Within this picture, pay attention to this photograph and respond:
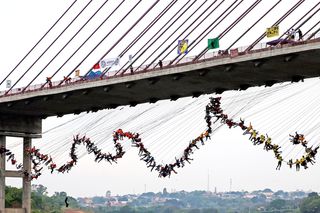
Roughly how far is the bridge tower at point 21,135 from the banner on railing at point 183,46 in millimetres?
24138

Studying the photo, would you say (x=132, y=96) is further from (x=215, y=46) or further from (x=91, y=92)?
(x=215, y=46)

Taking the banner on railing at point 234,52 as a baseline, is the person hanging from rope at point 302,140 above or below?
below

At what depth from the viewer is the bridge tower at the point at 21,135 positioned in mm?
79188

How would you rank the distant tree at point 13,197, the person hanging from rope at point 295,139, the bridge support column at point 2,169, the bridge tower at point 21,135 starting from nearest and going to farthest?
1. the person hanging from rope at point 295,139
2. the bridge tower at point 21,135
3. the bridge support column at point 2,169
4. the distant tree at point 13,197

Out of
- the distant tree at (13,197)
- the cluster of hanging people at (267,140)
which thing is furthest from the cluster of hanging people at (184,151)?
the distant tree at (13,197)

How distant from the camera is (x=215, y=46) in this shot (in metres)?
56.9

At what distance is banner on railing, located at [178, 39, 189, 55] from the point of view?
58688mm

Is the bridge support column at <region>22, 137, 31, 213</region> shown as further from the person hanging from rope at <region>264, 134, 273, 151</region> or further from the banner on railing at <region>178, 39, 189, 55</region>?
the person hanging from rope at <region>264, 134, 273, 151</region>

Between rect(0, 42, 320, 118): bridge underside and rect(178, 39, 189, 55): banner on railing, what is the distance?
0.89m

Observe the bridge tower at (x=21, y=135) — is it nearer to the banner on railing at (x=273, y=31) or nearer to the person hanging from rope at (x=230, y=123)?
the person hanging from rope at (x=230, y=123)

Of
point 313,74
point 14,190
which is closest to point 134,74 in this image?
point 313,74

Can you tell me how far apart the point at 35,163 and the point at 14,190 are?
263 ft

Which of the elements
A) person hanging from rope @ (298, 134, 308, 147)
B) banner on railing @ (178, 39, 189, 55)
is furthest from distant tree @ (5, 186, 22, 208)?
person hanging from rope @ (298, 134, 308, 147)

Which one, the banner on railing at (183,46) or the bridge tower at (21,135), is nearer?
the banner on railing at (183,46)
